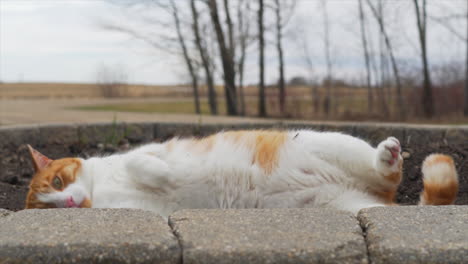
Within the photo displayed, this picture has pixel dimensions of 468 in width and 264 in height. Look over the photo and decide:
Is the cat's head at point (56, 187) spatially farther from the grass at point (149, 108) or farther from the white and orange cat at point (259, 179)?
the grass at point (149, 108)

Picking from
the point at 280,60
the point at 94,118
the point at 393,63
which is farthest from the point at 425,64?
the point at 94,118

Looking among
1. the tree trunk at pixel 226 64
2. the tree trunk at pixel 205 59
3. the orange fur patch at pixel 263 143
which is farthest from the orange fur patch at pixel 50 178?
the tree trunk at pixel 205 59

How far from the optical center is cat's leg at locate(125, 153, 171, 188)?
2.20 meters

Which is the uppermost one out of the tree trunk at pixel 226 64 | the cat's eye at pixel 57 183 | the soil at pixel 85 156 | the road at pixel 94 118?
the tree trunk at pixel 226 64

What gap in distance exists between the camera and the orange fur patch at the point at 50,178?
2322mm

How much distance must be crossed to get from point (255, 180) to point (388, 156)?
64cm

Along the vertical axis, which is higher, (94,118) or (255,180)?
(94,118)

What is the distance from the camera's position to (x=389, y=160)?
2.12 meters

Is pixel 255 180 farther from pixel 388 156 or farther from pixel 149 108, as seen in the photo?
pixel 149 108

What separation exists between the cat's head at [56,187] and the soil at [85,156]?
397mm

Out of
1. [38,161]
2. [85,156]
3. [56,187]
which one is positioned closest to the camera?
[56,187]

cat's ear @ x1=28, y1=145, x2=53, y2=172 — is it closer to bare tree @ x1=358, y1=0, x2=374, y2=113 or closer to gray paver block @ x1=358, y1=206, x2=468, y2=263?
gray paver block @ x1=358, y1=206, x2=468, y2=263

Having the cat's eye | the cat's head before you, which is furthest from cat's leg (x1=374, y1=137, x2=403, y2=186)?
the cat's eye

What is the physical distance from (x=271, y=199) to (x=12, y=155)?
9.19 ft
